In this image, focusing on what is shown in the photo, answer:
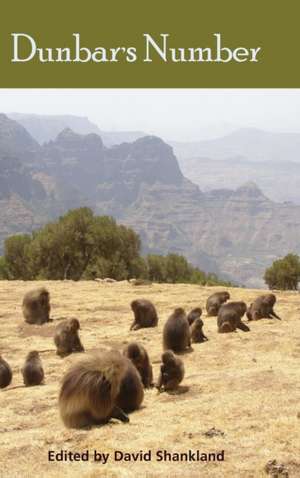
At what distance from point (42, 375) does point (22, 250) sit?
128ft

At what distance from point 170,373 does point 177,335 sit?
12.7 feet

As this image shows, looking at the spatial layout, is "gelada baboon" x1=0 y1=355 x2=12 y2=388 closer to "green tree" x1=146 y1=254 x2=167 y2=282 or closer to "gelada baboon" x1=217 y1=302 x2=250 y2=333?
"gelada baboon" x1=217 y1=302 x2=250 y2=333

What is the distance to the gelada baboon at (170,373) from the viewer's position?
1097 cm

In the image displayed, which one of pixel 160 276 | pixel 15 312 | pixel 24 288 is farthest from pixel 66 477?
pixel 160 276

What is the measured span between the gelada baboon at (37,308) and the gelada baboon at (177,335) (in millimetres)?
6638

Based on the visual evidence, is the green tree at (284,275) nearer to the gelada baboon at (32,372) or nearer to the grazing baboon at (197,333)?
the grazing baboon at (197,333)

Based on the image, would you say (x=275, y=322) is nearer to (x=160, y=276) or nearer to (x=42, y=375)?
(x=42, y=375)

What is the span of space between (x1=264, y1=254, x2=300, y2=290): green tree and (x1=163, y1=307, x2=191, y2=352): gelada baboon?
88.2ft

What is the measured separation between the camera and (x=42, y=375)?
42.2 feet

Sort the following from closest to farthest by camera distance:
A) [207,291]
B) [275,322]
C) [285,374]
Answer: [285,374] < [275,322] < [207,291]

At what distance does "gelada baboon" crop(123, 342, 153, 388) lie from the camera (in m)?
11.2

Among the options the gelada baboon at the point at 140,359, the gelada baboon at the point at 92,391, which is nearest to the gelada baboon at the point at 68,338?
the gelada baboon at the point at 140,359

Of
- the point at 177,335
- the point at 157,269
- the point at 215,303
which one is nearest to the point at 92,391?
the point at 177,335

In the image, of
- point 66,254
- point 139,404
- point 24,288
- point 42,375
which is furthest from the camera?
point 66,254
